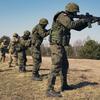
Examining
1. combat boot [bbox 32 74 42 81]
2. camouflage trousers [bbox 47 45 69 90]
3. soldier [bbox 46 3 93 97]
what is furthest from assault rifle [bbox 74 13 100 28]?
combat boot [bbox 32 74 42 81]

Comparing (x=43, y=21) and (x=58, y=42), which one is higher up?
(x=43, y=21)

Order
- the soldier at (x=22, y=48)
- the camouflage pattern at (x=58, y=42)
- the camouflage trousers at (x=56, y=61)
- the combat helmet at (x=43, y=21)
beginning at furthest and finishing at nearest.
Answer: the soldier at (x=22, y=48), the combat helmet at (x=43, y=21), the camouflage trousers at (x=56, y=61), the camouflage pattern at (x=58, y=42)

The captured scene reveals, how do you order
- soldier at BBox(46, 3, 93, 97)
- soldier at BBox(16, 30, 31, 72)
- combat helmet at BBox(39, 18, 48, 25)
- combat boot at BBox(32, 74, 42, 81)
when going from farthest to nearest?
soldier at BBox(16, 30, 31, 72)
combat boot at BBox(32, 74, 42, 81)
combat helmet at BBox(39, 18, 48, 25)
soldier at BBox(46, 3, 93, 97)

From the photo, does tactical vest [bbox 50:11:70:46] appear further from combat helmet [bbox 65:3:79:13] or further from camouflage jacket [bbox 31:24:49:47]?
camouflage jacket [bbox 31:24:49:47]

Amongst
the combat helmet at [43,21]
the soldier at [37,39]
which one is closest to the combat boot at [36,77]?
the soldier at [37,39]

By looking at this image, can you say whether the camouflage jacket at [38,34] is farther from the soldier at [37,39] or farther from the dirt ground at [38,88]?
the dirt ground at [38,88]

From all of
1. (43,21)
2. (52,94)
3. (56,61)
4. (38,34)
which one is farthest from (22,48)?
(52,94)

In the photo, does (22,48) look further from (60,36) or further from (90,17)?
(90,17)

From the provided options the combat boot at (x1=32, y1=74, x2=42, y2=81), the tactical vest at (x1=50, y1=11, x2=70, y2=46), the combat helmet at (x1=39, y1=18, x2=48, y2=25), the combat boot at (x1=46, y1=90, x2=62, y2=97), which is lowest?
the combat boot at (x1=46, y1=90, x2=62, y2=97)

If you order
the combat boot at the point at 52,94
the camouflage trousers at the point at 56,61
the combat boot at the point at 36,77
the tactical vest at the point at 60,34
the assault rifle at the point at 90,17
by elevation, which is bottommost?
the combat boot at the point at 52,94

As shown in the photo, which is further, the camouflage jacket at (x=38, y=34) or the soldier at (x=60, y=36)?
the camouflage jacket at (x=38, y=34)

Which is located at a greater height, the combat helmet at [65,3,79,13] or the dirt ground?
the combat helmet at [65,3,79,13]

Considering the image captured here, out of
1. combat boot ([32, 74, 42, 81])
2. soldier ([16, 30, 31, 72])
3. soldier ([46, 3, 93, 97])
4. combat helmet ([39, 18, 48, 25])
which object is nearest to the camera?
soldier ([46, 3, 93, 97])

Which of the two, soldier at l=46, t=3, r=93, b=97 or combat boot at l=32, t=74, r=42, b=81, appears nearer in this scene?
soldier at l=46, t=3, r=93, b=97
